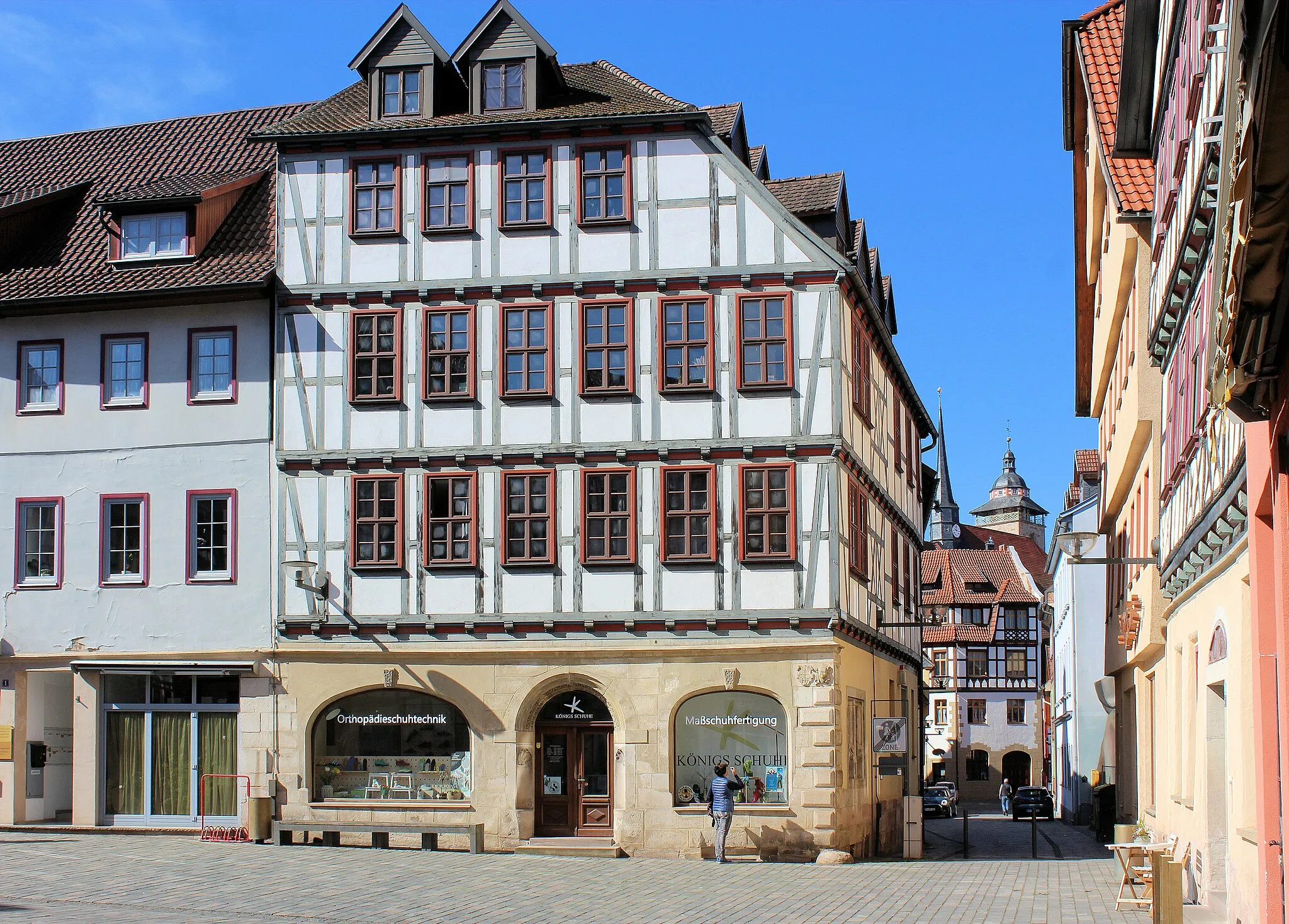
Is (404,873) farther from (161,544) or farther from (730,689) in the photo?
(161,544)

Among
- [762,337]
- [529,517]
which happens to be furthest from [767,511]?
[529,517]

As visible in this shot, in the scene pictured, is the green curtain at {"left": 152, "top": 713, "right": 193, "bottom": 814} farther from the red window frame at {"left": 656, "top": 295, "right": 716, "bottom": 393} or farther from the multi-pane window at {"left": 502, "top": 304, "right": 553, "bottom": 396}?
the red window frame at {"left": 656, "top": 295, "right": 716, "bottom": 393}

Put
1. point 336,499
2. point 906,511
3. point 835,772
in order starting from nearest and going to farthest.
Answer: point 835,772
point 336,499
point 906,511

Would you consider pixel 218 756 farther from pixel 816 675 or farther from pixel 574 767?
pixel 816 675

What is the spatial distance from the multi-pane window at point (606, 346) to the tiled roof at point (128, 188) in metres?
5.61

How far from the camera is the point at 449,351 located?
26922 millimetres

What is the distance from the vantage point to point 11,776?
2778cm

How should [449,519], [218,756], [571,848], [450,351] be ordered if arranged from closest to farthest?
[571,848], [449,519], [450,351], [218,756]

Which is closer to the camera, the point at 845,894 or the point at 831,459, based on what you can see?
the point at 845,894

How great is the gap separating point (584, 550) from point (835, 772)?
17.2 feet

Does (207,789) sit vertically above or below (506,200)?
below

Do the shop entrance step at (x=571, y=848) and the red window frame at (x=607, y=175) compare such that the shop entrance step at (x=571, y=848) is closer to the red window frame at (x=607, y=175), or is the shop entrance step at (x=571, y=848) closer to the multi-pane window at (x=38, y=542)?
the multi-pane window at (x=38, y=542)

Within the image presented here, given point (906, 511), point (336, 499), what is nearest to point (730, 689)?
point (336, 499)

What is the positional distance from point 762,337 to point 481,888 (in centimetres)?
1001
